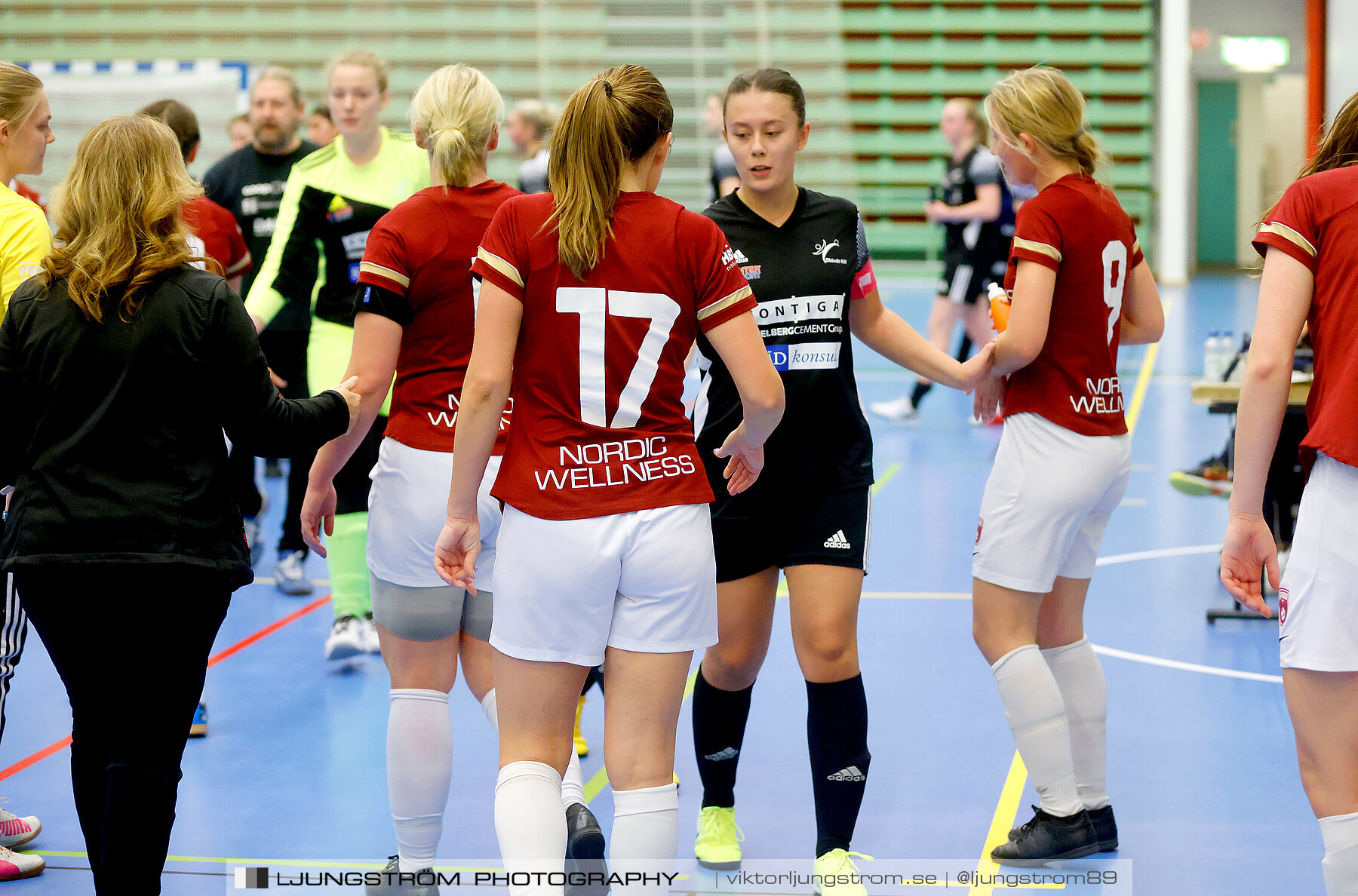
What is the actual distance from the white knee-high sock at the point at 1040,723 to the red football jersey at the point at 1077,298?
52cm

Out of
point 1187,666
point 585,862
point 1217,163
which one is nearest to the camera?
point 585,862

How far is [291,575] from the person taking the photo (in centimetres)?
561

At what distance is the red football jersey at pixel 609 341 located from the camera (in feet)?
7.11

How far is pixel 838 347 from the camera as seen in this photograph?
2818mm

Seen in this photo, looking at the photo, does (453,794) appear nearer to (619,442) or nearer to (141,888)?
(141,888)

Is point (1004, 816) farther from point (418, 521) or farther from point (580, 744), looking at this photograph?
point (418, 521)

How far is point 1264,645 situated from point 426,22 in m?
15.1

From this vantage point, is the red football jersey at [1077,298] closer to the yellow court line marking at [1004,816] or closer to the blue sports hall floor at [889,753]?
the yellow court line marking at [1004,816]

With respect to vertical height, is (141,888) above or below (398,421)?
below

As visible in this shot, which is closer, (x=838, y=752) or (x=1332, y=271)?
(x=1332, y=271)

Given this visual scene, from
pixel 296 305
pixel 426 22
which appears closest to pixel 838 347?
pixel 296 305

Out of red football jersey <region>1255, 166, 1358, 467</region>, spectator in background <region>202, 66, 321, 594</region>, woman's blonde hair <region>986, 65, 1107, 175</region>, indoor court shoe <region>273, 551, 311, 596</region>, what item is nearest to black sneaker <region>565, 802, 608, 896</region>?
red football jersey <region>1255, 166, 1358, 467</region>

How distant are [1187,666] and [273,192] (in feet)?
12.4

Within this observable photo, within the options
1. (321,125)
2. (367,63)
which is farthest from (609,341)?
(321,125)
